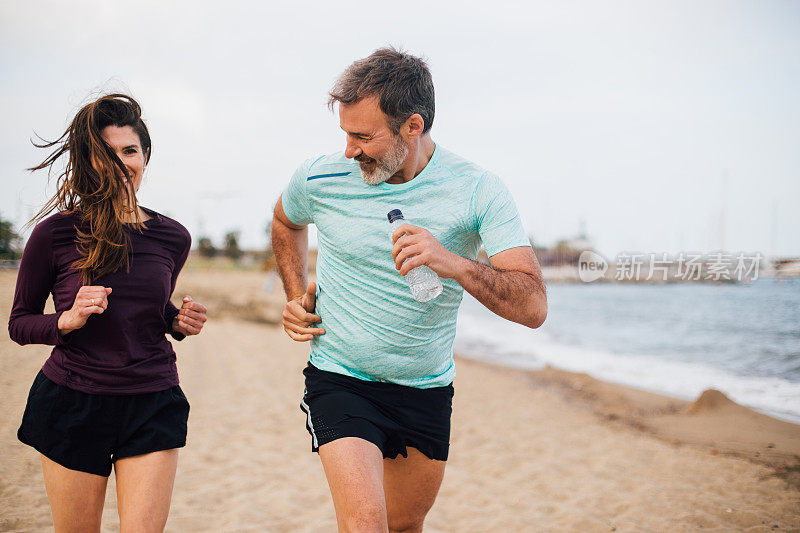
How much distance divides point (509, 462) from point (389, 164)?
508 centimetres

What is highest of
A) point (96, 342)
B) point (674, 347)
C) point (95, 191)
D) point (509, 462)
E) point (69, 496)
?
point (95, 191)

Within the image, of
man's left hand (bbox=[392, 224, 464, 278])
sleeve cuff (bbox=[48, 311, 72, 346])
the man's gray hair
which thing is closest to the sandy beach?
sleeve cuff (bbox=[48, 311, 72, 346])

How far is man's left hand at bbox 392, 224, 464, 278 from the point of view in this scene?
2016mm

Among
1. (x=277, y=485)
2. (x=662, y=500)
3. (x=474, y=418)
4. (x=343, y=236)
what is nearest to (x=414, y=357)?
(x=343, y=236)

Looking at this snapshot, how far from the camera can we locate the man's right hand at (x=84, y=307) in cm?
209

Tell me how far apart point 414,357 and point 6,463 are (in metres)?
4.67

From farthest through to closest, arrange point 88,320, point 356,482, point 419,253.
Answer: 1. point 88,320
2. point 356,482
3. point 419,253

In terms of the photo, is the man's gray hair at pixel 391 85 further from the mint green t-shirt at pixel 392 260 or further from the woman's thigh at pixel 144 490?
the woman's thigh at pixel 144 490

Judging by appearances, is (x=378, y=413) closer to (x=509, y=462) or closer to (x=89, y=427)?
(x=89, y=427)

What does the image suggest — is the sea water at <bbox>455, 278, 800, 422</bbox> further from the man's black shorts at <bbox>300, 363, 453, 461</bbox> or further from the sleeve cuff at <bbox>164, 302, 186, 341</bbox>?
the sleeve cuff at <bbox>164, 302, 186, 341</bbox>

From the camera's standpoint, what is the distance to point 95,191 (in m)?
2.32

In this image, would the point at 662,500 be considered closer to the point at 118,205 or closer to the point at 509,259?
the point at 509,259

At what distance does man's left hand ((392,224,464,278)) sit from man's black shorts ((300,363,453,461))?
700 millimetres

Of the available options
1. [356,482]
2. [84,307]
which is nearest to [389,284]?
[356,482]
